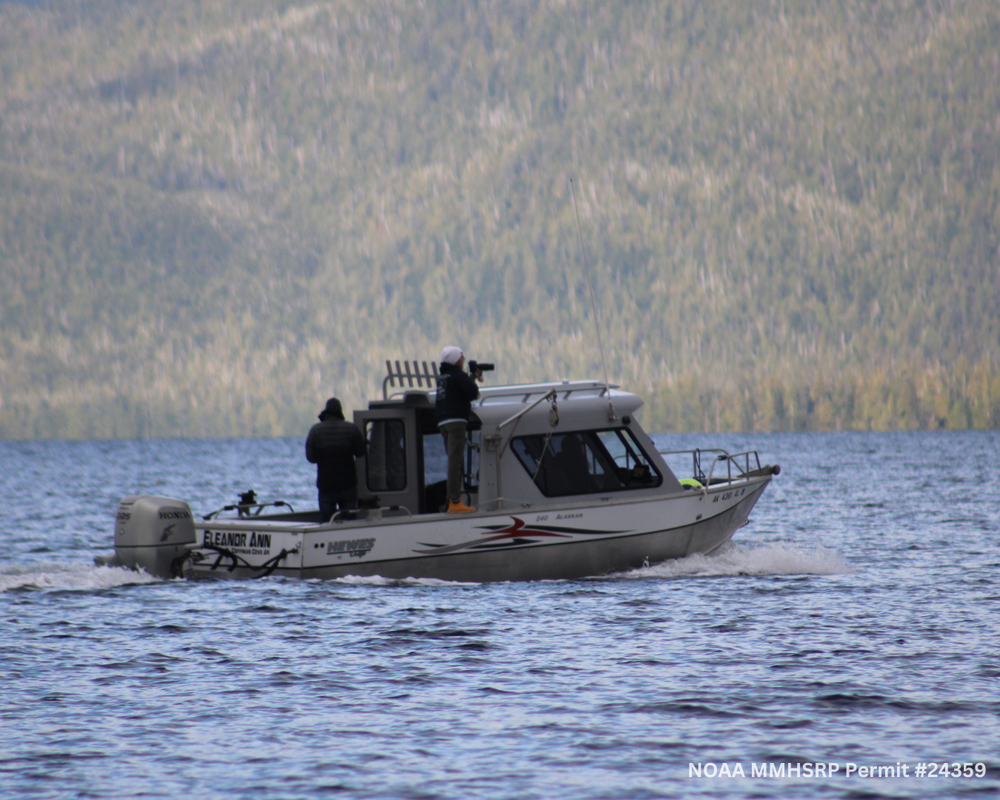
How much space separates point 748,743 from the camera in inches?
400

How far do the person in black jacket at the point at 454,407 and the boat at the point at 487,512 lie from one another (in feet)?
1.66

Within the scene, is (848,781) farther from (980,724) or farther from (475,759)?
(475,759)

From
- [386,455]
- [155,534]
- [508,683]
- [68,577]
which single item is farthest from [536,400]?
[68,577]

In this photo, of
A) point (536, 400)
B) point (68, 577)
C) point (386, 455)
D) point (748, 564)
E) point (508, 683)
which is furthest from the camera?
point (748, 564)

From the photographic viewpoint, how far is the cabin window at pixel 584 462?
17.8m

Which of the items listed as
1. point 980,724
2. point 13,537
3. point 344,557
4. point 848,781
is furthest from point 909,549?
point 13,537

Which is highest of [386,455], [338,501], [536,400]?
[536,400]

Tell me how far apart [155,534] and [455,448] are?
4.06m

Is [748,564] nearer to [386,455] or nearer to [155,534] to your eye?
[386,455]

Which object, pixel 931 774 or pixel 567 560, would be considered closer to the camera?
pixel 931 774

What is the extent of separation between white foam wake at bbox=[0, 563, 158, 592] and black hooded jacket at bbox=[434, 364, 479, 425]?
436cm

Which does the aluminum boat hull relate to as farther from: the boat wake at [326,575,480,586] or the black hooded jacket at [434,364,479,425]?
the black hooded jacket at [434,364,479,425]

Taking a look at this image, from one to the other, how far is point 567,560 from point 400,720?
6920 mm

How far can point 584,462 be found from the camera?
59.1 feet
